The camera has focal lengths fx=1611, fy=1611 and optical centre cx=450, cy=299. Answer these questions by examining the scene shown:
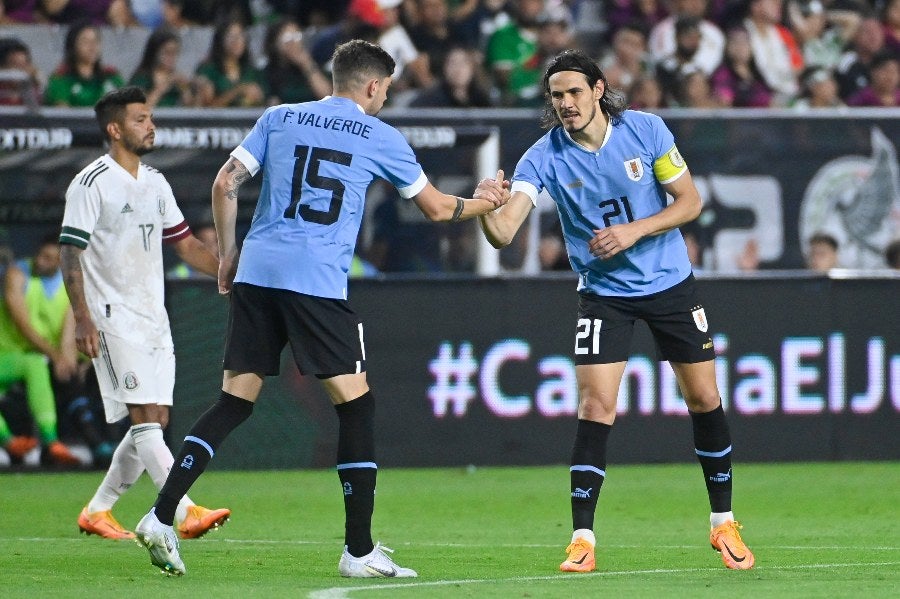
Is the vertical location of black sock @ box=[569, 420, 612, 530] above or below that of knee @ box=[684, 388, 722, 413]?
below

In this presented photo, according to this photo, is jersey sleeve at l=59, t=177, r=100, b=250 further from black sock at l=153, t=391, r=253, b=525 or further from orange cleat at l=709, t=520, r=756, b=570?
orange cleat at l=709, t=520, r=756, b=570

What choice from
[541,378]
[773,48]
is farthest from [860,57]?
[541,378]

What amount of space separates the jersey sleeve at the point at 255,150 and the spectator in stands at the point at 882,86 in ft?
35.5

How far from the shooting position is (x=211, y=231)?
40.9ft

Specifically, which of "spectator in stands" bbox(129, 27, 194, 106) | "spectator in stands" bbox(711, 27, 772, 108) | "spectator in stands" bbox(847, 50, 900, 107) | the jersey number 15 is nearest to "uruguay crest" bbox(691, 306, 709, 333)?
the jersey number 15

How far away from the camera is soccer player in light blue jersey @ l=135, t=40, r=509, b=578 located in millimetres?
6469

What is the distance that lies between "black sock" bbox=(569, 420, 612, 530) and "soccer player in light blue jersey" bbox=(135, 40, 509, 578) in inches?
30.6

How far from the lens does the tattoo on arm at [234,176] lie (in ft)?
21.3

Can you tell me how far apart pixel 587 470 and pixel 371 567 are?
106 centimetres

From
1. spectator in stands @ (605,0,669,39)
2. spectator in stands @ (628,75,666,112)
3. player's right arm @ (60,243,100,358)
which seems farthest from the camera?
spectator in stands @ (605,0,669,39)

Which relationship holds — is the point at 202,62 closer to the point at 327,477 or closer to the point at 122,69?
the point at 122,69

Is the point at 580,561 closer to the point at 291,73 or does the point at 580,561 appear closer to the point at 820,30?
the point at 291,73

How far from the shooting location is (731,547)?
6.92 meters

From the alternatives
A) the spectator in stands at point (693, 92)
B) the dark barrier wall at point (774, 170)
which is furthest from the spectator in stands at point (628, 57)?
the dark barrier wall at point (774, 170)
